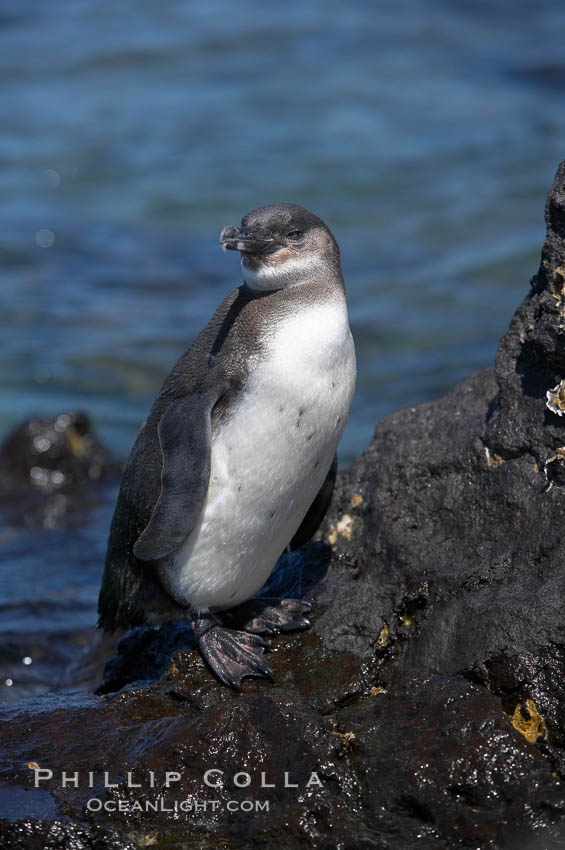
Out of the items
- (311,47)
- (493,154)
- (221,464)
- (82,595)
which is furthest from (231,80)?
(221,464)

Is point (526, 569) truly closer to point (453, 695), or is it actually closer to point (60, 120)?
point (453, 695)

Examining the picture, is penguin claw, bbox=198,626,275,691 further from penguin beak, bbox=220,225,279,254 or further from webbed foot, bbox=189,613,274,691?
penguin beak, bbox=220,225,279,254

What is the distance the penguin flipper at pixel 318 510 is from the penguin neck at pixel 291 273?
81 cm

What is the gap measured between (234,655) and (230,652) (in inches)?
0.9

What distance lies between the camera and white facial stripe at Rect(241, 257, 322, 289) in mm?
4516

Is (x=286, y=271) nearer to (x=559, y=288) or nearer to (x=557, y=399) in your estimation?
(x=559, y=288)

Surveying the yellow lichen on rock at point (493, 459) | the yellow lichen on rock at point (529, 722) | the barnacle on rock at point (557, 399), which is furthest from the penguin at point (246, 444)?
the yellow lichen on rock at point (529, 722)

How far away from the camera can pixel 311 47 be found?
68.4 ft

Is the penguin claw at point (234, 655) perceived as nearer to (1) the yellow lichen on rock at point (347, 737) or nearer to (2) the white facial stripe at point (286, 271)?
(1) the yellow lichen on rock at point (347, 737)

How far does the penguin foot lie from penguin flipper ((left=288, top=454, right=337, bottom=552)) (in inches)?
15.0

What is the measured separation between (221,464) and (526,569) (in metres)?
1.21

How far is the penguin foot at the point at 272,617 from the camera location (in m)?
4.58

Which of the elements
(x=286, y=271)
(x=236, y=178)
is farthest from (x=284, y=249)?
(x=236, y=178)

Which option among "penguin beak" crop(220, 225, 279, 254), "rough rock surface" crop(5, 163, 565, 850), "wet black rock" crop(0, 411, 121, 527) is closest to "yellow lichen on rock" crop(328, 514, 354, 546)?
"rough rock surface" crop(5, 163, 565, 850)
